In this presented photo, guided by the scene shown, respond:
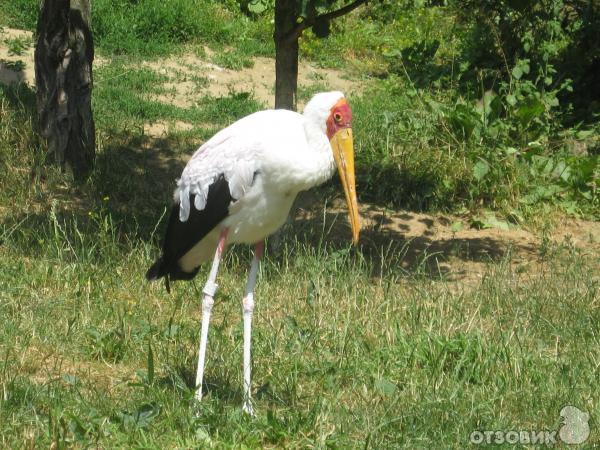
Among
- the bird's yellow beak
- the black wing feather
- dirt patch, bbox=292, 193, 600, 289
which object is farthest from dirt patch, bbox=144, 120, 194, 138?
the bird's yellow beak

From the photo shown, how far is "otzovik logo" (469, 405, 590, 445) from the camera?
143 inches

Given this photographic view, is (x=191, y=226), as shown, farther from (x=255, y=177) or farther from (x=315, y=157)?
(x=315, y=157)

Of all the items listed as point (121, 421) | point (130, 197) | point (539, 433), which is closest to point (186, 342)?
point (121, 421)

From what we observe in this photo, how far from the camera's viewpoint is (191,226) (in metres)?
4.11

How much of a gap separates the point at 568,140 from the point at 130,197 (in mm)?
3609

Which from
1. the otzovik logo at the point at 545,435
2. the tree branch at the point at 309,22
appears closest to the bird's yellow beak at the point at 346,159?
the otzovik logo at the point at 545,435

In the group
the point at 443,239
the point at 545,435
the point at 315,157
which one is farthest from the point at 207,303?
the point at 443,239

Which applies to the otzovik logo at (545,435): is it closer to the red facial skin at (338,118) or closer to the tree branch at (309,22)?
the red facial skin at (338,118)

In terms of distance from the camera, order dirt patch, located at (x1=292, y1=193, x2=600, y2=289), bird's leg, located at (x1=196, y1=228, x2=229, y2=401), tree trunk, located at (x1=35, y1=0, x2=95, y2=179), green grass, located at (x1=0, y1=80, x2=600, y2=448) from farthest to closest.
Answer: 1. tree trunk, located at (x1=35, y1=0, x2=95, y2=179)
2. dirt patch, located at (x1=292, y1=193, x2=600, y2=289)
3. bird's leg, located at (x1=196, y1=228, x2=229, y2=401)
4. green grass, located at (x1=0, y1=80, x2=600, y2=448)

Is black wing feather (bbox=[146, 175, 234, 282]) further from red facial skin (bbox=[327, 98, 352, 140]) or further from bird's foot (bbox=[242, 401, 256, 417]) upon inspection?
bird's foot (bbox=[242, 401, 256, 417])

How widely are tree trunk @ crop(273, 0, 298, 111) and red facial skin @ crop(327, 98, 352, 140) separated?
2.02 meters

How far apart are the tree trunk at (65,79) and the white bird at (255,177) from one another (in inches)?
117

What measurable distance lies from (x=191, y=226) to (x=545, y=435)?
159 cm

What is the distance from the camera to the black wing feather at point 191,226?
397cm
